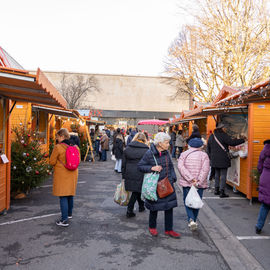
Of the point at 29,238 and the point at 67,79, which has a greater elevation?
the point at 67,79

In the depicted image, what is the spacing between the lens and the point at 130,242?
14.3ft

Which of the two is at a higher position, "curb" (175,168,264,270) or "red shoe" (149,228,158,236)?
"red shoe" (149,228,158,236)

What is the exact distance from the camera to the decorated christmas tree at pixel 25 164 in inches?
274

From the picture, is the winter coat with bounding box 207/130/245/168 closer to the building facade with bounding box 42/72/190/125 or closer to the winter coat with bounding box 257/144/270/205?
the winter coat with bounding box 257/144/270/205

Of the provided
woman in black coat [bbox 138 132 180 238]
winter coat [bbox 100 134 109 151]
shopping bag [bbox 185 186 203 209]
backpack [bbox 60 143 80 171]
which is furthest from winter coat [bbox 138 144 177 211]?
winter coat [bbox 100 134 109 151]

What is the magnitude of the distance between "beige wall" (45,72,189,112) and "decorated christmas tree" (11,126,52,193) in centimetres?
3801

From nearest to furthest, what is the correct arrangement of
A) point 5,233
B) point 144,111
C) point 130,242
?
1. point 130,242
2. point 5,233
3. point 144,111

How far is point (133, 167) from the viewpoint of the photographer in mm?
5441

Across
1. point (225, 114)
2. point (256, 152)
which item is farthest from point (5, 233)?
point (225, 114)

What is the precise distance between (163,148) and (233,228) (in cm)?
206

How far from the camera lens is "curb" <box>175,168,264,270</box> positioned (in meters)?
3.69

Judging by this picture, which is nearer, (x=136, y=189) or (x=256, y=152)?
(x=136, y=189)

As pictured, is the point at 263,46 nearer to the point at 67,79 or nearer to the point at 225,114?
the point at 225,114

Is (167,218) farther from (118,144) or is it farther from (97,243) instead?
(118,144)
